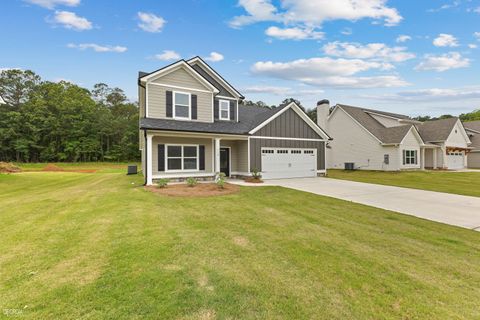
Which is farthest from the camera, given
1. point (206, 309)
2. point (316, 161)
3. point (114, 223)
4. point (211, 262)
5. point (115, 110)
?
point (115, 110)

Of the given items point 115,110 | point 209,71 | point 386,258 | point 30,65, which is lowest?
point 386,258

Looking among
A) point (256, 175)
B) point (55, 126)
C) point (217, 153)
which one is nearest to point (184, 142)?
point (217, 153)

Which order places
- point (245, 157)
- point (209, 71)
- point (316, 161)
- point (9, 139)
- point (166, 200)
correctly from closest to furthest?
point (166, 200), point (245, 157), point (209, 71), point (316, 161), point (9, 139)

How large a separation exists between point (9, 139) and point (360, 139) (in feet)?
185

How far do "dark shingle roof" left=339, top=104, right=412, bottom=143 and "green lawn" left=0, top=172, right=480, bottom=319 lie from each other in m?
19.2

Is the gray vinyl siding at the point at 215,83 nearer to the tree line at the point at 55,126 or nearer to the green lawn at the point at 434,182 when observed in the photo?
Result: the green lawn at the point at 434,182

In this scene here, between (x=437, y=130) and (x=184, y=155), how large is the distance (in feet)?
94.9

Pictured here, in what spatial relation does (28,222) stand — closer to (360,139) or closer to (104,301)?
(104,301)

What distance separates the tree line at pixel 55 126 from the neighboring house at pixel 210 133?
35.5m

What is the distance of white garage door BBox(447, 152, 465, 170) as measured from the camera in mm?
26612

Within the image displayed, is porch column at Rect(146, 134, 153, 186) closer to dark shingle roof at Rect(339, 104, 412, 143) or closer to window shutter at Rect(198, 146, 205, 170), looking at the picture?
window shutter at Rect(198, 146, 205, 170)

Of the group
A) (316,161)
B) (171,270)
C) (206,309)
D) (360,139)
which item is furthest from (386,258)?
(360,139)

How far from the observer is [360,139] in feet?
80.4

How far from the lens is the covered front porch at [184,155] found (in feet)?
40.0
